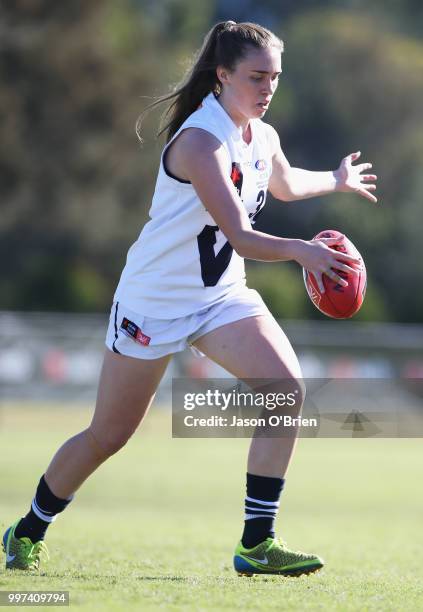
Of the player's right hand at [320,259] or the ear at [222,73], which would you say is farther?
the ear at [222,73]

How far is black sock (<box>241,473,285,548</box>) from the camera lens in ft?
16.5

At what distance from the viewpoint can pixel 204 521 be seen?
9.45m

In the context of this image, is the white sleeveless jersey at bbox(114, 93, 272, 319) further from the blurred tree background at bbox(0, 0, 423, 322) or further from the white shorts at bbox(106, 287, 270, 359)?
the blurred tree background at bbox(0, 0, 423, 322)

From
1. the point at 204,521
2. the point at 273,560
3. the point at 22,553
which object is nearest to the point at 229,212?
the point at 273,560

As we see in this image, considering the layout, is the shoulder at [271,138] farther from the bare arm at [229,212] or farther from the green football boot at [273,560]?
the green football boot at [273,560]

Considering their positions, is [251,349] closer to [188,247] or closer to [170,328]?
[170,328]

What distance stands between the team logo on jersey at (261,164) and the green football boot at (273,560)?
1.64 m

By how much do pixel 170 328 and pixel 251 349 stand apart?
369mm

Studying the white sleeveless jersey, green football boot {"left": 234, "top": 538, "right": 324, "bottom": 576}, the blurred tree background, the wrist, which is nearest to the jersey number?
the white sleeveless jersey

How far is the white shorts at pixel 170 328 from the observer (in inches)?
199

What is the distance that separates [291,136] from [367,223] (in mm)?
14227

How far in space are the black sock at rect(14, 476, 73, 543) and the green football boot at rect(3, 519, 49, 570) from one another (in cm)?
3

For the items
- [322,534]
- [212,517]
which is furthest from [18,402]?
[322,534]

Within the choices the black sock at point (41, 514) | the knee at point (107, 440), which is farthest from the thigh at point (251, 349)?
the black sock at point (41, 514)
